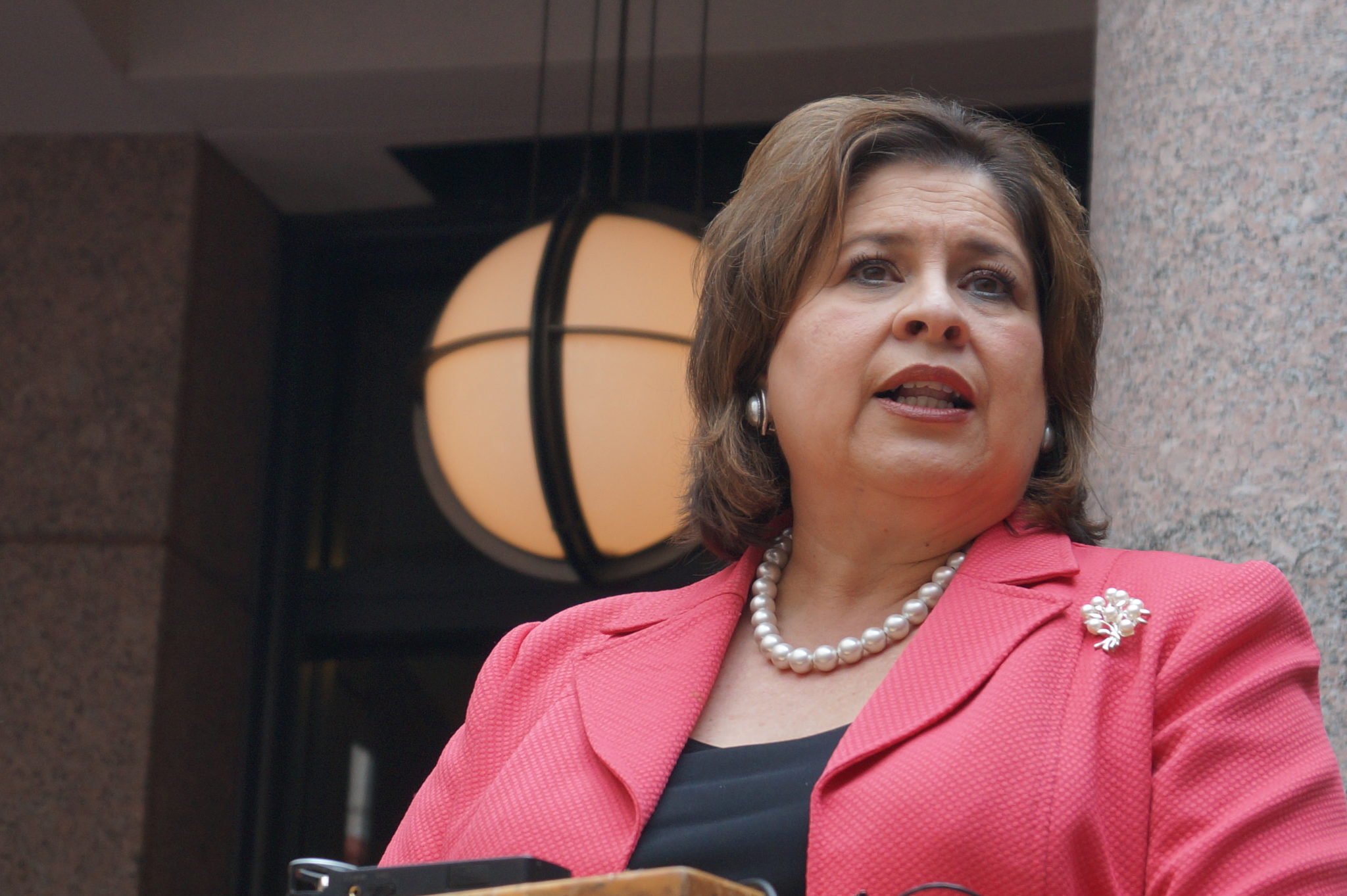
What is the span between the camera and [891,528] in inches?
89.3

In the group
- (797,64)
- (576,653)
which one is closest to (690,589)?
(576,653)

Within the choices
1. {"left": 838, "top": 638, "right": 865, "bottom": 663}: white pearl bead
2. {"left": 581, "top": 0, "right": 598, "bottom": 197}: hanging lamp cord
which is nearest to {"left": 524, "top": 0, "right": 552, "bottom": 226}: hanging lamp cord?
{"left": 581, "top": 0, "right": 598, "bottom": 197}: hanging lamp cord

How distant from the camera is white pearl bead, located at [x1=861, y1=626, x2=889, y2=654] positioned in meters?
2.19

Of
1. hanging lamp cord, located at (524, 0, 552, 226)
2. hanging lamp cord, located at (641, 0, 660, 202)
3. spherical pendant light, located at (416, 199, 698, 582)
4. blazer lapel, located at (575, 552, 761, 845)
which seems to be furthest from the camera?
hanging lamp cord, located at (641, 0, 660, 202)

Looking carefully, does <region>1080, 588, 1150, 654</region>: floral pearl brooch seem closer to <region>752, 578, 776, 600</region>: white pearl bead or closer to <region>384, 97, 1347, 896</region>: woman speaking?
<region>384, 97, 1347, 896</region>: woman speaking

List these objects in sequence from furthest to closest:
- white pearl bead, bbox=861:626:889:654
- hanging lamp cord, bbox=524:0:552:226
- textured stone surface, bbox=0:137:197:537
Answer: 1. textured stone surface, bbox=0:137:197:537
2. hanging lamp cord, bbox=524:0:552:226
3. white pearl bead, bbox=861:626:889:654

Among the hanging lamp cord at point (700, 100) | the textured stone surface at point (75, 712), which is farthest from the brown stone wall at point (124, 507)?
the hanging lamp cord at point (700, 100)

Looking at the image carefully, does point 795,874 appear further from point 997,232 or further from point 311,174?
point 311,174

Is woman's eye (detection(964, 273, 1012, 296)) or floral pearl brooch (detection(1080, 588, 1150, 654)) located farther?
woman's eye (detection(964, 273, 1012, 296))

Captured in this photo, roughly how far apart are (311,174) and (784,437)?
3.10 meters

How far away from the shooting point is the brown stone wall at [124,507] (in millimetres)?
4523

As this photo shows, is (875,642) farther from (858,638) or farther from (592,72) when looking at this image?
(592,72)

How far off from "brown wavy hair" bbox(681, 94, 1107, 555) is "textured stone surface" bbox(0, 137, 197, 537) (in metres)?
2.56

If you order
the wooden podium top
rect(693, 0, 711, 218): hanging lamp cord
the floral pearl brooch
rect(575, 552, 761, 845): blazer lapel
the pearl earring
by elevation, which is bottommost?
the wooden podium top
